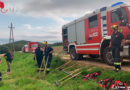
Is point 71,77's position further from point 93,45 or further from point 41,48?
point 41,48

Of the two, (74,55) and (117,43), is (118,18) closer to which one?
(117,43)

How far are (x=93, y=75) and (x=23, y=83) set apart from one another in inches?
113

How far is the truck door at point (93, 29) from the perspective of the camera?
788 centimetres

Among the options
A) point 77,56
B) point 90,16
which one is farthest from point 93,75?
point 77,56

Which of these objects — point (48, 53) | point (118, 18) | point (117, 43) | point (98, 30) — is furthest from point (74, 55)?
point (117, 43)

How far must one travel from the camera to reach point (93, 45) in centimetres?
839

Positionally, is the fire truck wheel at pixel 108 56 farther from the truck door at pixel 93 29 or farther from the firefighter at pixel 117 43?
the firefighter at pixel 117 43

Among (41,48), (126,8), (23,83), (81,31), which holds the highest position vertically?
(126,8)

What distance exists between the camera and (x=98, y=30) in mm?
7895

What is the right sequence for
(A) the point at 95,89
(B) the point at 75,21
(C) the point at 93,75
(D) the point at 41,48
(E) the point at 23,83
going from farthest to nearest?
(B) the point at 75,21 → (D) the point at 41,48 → (E) the point at 23,83 → (C) the point at 93,75 → (A) the point at 95,89

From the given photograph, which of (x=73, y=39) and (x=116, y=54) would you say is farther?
(x=73, y=39)

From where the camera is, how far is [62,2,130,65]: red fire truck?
21.3ft

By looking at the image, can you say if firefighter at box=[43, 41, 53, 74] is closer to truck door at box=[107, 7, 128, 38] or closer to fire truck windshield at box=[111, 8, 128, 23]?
truck door at box=[107, 7, 128, 38]

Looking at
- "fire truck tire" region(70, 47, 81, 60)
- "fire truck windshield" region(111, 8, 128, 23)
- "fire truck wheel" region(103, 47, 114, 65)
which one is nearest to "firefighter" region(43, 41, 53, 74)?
"fire truck tire" region(70, 47, 81, 60)
